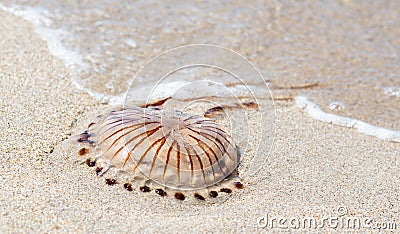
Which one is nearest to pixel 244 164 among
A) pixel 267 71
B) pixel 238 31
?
pixel 267 71

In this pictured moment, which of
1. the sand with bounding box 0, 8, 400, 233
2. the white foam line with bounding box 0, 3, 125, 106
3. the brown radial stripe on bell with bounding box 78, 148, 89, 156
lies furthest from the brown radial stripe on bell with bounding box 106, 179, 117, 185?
the white foam line with bounding box 0, 3, 125, 106

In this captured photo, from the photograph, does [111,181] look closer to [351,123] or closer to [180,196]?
[180,196]

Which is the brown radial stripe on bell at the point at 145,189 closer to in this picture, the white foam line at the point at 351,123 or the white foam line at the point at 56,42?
the white foam line at the point at 56,42

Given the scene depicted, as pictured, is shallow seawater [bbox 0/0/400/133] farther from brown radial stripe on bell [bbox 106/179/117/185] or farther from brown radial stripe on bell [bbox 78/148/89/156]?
brown radial stripe on bell [bbox 106/179/117/185]

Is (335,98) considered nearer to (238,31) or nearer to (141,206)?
(238,31)

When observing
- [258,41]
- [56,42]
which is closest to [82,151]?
[56,42]

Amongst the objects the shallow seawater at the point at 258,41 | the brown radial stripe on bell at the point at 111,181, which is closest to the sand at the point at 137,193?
the brown radial stripe on bell at the point at 111,181
